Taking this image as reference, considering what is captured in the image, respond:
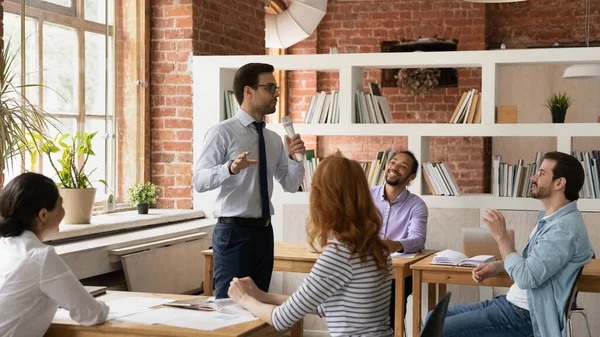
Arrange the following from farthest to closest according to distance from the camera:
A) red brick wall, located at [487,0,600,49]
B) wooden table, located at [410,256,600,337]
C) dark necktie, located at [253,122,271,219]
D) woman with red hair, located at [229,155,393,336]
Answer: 1. red brick wall, located at [487,0,600,49]
2. dark necktie, located at [253,122,271,219]
3. wooden table, located at [410,256,600,337]
4. woman with red hair, located at [229,155,393,336]

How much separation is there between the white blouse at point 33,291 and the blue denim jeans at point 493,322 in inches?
75.4

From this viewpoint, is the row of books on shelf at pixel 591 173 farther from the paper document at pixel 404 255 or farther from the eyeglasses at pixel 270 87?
the eyeglasses at pixel 270 87

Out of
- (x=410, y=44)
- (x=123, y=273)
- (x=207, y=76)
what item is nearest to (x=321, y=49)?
(x=410, y=44)

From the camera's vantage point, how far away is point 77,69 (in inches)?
224

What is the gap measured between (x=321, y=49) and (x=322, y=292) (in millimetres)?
7701

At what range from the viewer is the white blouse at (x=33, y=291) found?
9.29ft

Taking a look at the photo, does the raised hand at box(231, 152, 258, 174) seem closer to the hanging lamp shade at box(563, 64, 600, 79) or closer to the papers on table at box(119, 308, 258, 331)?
the papers on table at box(119, 308, 258, 331)

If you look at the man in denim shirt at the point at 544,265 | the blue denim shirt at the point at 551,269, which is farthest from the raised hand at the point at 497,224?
the blue denim shirt at the point at 551,269

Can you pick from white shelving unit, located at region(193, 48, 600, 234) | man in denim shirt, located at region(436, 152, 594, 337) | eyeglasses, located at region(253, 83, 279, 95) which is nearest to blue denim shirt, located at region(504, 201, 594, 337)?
man in denim shirt, located at region(436, 152, 594, 337)

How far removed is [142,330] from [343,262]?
2.22 ft

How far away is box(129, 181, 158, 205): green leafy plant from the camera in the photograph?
5.99m

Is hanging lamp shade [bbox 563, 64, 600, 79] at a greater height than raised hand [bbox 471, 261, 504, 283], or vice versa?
hanging lamp shade [bbox 563, 64, 600, 79]

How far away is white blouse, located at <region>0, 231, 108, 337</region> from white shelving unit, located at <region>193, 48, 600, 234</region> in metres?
3.25

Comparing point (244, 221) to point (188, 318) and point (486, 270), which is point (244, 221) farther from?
point (188, 318)
